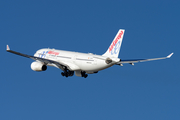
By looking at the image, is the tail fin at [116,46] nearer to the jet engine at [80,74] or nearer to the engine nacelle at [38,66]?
the jet engine at [80,74]

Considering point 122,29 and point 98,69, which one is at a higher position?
point 122,29

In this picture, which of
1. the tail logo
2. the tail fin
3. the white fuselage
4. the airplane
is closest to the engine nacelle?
the airplane

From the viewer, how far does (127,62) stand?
6806cm

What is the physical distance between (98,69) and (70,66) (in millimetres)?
5809

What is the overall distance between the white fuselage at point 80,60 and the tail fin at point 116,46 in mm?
1670

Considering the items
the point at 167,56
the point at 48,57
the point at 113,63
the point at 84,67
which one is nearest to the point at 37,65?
the point at 48,57

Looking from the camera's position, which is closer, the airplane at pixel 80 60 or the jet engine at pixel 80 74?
the airplane at pixel 80 60

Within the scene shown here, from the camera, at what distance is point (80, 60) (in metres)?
67.6

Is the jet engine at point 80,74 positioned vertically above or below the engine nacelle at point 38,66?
below

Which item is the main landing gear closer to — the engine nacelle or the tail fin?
the engine nacelle

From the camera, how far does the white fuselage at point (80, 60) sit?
213ft

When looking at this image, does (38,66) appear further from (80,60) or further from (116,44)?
(116,44)

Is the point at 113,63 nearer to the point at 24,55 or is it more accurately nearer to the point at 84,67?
the point at 84,67

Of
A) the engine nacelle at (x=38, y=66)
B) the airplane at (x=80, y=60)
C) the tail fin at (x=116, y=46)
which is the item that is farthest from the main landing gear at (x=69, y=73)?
the tail fin at (x=116, y=46)
